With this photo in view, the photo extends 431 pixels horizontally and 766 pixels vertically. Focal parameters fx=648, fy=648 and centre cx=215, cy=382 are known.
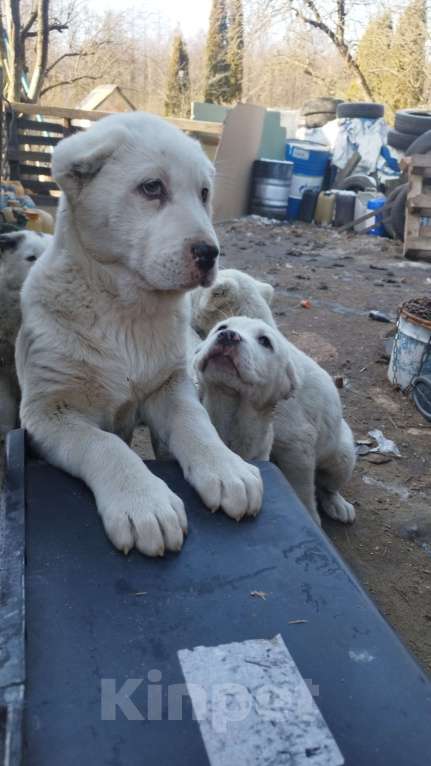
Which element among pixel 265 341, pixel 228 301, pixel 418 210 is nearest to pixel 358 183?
pixel 418 210

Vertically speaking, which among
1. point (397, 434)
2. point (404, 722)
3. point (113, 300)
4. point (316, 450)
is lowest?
point (397, 434)

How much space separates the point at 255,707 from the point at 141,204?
1.53 meters

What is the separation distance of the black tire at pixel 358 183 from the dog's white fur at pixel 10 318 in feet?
41.5

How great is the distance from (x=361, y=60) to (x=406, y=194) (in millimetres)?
14448

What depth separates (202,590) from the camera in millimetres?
1774

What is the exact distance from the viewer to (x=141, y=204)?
215 centimetres

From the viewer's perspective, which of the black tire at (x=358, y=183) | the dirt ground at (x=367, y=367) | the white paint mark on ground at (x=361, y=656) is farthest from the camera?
the black tire at (x=358, y=183)

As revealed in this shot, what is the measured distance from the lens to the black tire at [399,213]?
38.2 ft

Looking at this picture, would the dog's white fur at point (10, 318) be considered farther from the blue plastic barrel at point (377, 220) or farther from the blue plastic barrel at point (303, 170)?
the blue plastic barrel at point (303, 170)

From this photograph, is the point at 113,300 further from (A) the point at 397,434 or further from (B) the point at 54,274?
(A) the point at 397,434

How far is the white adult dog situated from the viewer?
2102 mm

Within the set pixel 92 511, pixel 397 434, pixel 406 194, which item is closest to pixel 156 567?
pixel 92 511

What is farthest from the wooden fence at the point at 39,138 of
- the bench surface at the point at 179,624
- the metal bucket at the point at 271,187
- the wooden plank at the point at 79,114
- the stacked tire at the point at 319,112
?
the bench surface at the point at 179,624

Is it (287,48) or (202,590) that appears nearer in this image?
(202,590)
